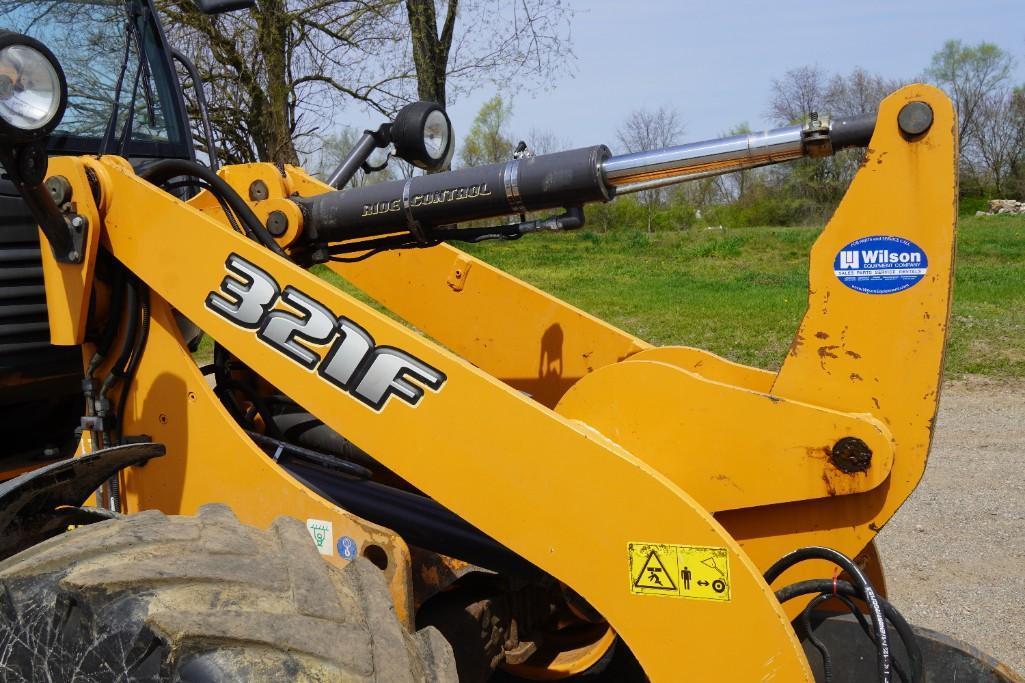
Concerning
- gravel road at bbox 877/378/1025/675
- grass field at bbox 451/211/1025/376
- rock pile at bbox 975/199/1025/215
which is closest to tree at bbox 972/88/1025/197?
rock pile at bbox 975/199/1025/215

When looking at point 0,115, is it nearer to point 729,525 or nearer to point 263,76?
point 729,525

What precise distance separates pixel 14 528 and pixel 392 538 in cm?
82

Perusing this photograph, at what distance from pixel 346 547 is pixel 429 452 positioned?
1.12ft

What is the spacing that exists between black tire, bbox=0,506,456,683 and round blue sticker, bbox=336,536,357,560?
35cm

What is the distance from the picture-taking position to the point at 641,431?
2531mm

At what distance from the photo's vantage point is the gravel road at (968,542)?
4.28 meters

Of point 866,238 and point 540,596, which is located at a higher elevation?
point 866,238

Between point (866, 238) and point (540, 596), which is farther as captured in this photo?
point (540, 596)

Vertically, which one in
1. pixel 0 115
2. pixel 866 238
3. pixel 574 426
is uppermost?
pixel 0 115

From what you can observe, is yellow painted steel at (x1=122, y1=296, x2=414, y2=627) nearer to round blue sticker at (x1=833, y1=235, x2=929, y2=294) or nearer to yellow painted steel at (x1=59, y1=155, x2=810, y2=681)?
yellow painted steel at (x1=59, y1=155, x2=810, y2=681)

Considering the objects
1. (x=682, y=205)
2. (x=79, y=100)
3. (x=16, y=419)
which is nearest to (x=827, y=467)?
(x=16, y=419)

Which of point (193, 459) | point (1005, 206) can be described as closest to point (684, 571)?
point (193, 459)

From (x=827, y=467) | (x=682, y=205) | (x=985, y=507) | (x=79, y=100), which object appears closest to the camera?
(x=827, y=467)

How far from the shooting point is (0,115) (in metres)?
2.18
